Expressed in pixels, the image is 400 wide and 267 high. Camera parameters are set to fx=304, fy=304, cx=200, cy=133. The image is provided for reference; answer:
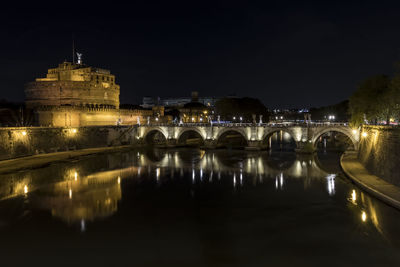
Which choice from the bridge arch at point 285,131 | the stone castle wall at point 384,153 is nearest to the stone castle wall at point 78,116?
the bridge arch at point 285,131

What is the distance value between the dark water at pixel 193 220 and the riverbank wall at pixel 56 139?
7.95 metres

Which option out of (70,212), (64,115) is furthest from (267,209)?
(64,115)

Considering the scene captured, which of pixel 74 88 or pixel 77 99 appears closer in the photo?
pixel 74 88

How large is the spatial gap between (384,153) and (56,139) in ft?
125

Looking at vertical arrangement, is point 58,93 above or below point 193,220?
above

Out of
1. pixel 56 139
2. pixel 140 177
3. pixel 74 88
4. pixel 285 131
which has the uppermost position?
pixel 74 88

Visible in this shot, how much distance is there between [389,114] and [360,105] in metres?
6.11

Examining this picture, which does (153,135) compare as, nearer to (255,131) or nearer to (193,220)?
(255,131)

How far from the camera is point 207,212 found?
730 inches

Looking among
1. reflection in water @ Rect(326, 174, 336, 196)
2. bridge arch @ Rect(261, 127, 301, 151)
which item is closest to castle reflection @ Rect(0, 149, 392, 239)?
reflection in water @ Rect(326, 174, 336, 196)

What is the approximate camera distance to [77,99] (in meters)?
59.7

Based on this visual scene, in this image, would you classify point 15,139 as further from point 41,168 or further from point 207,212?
point 207,212

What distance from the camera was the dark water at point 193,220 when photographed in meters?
12.8

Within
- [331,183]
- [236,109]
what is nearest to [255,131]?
[331,183]
